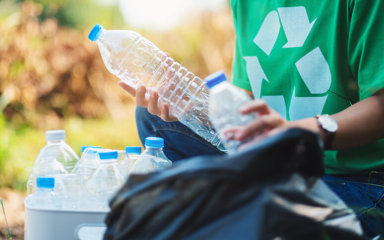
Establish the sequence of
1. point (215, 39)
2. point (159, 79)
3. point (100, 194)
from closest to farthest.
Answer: point (100, 194)
point (159, 79)
point (215, 39)

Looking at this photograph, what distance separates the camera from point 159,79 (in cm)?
238

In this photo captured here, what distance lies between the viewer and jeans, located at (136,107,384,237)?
1489 millimetres

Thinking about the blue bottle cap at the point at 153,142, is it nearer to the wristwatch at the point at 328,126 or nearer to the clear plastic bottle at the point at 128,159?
the clear plastic bottle at the point at 128,159

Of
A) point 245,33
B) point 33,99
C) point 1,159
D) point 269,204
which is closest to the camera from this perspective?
point 269,204

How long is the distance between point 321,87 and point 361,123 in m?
0.35

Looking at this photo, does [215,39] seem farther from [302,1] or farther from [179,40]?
[302,1]

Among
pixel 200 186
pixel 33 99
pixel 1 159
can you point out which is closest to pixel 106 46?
pixel 200 186

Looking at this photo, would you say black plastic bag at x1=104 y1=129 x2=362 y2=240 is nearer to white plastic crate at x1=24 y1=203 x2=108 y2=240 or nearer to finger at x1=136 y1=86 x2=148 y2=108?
white plastic crate at x1=24 y1=203 x2=108 y2=240

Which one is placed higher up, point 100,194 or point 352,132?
point 352,132

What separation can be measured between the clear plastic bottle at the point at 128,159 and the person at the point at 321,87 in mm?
190

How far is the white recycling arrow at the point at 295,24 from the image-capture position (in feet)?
6.16

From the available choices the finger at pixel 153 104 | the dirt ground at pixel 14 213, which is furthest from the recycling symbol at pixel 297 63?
the dirt ground at pixel 14 213

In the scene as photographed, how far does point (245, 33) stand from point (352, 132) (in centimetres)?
89

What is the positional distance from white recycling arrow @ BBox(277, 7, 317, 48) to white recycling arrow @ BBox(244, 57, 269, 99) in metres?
0.18
